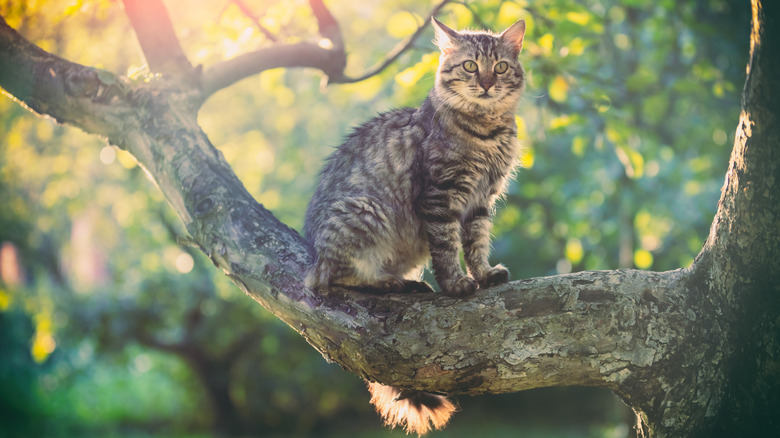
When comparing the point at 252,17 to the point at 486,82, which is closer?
the point at 486,82

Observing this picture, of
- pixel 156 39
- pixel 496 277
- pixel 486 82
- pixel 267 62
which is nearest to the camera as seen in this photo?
pixel 496 277

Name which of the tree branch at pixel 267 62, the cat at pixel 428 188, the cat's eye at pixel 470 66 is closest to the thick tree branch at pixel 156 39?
the tree branch at pixel 267 62

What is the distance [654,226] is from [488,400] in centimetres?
318

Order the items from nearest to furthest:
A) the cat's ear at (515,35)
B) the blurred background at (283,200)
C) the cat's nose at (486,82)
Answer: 1. the cat's nose at (486,82)
2. the cat's ear at (515,35)
3. the blurred background at (283,200)

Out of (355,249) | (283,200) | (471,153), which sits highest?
(283,200)

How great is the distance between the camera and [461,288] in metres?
2.23

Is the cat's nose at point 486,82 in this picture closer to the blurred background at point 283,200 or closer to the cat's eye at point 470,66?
the cat's eye at point 470,66

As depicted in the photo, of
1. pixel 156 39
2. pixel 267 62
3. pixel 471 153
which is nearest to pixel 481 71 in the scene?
pixel 471 153

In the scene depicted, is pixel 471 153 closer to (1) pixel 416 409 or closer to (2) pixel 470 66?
(2) pixel 470 66

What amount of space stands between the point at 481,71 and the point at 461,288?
3.81 feet

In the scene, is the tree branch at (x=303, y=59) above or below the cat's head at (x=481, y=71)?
above

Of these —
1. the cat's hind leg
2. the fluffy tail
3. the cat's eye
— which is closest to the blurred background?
the cat's eye

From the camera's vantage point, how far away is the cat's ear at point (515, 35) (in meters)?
2.85

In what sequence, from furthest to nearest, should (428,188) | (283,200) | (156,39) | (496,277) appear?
(283,200) → (156,39) → (428,188) → (496,277)
